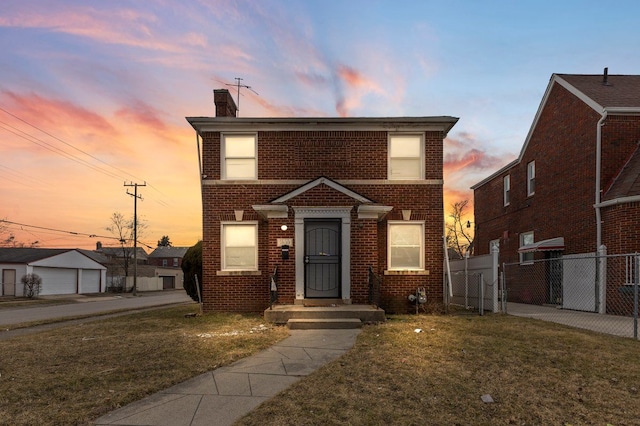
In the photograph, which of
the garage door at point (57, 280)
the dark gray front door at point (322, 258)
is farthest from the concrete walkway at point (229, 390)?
the garage door at point (57, 280)

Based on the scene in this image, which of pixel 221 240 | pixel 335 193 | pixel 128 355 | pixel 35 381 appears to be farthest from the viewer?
pixel 221 240

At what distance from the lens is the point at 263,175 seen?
39.4 ft

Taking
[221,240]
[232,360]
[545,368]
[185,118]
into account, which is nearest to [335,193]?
[221,240]

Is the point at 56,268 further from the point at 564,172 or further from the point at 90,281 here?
the point at 564,172

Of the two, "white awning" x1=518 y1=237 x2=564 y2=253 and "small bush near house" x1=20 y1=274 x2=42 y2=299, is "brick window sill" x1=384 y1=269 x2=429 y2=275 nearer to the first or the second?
"white awning" x1=518 y1=237 x2=564 y2=253

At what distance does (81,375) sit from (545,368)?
659cm

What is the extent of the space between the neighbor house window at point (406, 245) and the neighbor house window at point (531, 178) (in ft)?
25.2

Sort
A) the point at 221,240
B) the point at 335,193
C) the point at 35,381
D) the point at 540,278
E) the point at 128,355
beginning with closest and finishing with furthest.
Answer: the point at 35,381 → the point at 128,355 → the point at 335,193 → the point at 221,240 → the point at 540,278

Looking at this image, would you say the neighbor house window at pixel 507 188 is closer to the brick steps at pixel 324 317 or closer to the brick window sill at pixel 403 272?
the brick window sill at pixel 403 272

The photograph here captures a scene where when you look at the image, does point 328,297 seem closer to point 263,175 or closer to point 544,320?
point 263,175

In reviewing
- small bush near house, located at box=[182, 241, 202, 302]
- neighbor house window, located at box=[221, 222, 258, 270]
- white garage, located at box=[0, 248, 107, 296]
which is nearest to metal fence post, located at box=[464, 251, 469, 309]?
neighbor house window, located at box=[221, 222, 258, 270]

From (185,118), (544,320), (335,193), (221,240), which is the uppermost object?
(185,118)

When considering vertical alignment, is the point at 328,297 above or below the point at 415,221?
below

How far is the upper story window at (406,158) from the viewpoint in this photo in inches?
474
